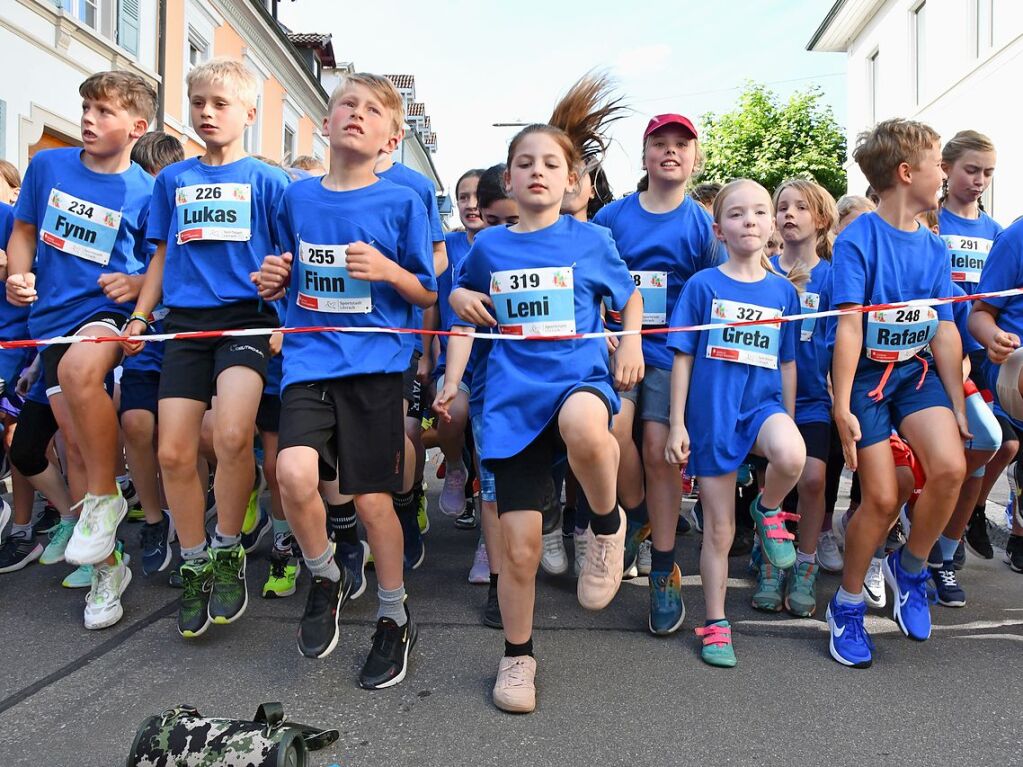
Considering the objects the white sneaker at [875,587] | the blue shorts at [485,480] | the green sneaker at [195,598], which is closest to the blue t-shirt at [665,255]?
the blue shorts at [485,480]

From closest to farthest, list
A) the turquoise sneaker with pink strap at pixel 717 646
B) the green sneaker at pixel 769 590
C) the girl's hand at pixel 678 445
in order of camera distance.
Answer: the turquoise sneaker with pink strap at pixel 717 646 → the girl's hand at pixel 678 445 → the green sneaker at pixel 769 590

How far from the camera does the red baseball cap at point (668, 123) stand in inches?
160

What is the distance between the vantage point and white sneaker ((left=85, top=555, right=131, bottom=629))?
12.1ft

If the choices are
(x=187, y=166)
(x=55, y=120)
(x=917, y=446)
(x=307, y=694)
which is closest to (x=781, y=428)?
(x=917, y=446)

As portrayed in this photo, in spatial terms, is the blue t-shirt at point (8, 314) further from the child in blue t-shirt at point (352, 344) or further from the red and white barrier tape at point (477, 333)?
the child in blue t-shirt at point (352, 344)

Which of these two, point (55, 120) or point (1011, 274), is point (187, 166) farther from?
point (55, 120)

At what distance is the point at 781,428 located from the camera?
3.46 meters

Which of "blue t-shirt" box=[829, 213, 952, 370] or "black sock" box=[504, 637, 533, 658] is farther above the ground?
"blue t-shirt" box=[829, 213, 952, 370]

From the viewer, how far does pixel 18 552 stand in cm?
470

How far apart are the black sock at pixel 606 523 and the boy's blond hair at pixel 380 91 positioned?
1.69 meters

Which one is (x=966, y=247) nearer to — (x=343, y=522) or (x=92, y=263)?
(x=343, y=522)

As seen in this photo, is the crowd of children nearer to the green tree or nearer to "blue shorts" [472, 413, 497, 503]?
"blue shorts" [472, 413, 497, 503]

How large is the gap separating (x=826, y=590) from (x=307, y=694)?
103 inches

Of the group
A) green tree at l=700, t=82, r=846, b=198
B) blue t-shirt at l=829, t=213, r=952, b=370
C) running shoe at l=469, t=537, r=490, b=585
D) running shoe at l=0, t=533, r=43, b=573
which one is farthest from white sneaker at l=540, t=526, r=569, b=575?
green tree at l=700, t=82, r=846, b=198
